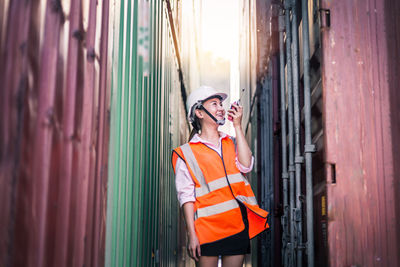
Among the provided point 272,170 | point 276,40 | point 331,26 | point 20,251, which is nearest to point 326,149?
point 331,26

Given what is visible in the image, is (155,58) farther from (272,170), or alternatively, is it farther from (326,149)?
(272,170)

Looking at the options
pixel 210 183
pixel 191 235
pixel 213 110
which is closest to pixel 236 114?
pixel 213 110

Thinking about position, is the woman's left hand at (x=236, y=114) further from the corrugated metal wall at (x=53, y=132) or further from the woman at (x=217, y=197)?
the corrugated metal wall at (x=53, y=132)

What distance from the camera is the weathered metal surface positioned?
Result: 99.2 inches

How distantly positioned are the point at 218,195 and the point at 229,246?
1.28 feet

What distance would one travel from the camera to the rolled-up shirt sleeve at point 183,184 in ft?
10.8

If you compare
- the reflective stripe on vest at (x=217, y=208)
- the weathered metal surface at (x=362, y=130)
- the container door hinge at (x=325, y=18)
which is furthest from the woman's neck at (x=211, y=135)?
the container door hinge at (x=325, y=18)

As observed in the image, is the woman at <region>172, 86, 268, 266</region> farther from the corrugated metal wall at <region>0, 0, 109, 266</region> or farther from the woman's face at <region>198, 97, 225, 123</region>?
the corrugated metal wall at <region>0, 0, 109, 266</region>

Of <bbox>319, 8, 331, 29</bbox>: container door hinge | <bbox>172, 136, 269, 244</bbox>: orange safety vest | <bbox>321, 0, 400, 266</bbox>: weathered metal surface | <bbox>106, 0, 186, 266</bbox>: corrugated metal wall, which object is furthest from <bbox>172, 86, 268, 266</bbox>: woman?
<bbox>319, 8, 331, 29</bbox>: container door hinge

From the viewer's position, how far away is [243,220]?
332cm

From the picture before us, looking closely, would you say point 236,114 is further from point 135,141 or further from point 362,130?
point 362,130

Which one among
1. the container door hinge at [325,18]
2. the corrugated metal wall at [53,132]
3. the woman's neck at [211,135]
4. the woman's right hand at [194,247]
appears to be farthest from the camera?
the woman's neck at [211,135]

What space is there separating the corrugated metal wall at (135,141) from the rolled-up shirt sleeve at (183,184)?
0.27 metres

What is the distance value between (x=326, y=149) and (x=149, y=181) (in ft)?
5.46
